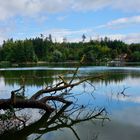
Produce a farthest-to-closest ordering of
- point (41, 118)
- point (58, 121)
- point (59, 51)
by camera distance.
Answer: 1. point (59, 51)
2. point (41, 118)
3. point (58, 121)

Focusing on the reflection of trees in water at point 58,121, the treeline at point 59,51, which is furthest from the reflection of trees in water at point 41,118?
the treeline at point 59,51

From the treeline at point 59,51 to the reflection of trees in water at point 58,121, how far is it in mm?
90766

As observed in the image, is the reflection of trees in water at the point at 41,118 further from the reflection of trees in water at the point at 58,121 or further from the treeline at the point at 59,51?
the treeline at the point at 59,51

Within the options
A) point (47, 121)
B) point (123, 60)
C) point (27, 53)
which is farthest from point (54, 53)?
point (47, 121)

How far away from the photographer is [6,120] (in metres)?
13.0

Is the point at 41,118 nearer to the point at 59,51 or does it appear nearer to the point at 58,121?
the point at 58,121

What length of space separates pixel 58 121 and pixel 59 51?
11333cm

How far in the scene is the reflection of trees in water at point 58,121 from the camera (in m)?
11.4

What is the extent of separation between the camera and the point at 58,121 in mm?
13578

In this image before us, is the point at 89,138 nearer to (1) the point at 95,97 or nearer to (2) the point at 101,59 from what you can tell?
(1) the point at 95,97

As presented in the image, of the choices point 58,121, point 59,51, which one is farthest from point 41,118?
point 59,51

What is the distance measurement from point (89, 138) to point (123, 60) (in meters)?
114

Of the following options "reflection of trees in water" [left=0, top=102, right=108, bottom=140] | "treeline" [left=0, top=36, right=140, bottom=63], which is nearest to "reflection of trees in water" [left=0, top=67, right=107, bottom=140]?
"reflection of trees in water" [left=0, top=102, right=108, bottom=140]

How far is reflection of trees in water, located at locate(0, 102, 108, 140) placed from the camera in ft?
37.4
